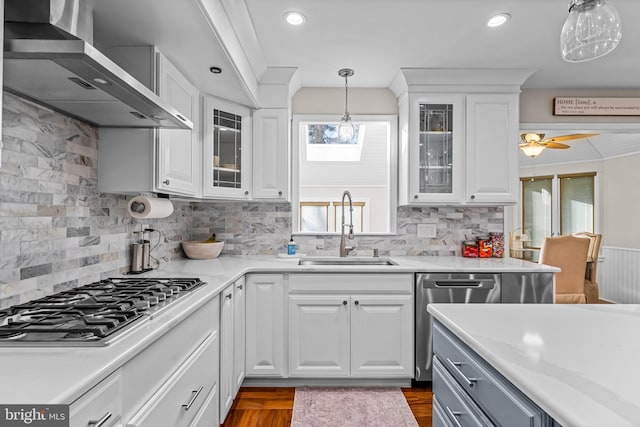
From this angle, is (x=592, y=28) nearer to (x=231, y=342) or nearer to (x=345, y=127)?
(x=345, y=127)

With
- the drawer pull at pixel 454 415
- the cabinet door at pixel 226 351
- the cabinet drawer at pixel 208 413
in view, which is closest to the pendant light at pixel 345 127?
the cabinet door at pixel 226 351

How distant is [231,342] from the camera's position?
2145 millimetres

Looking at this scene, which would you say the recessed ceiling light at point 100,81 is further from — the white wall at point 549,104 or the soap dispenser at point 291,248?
the white wall at point 549,104

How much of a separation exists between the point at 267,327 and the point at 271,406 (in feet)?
1.62

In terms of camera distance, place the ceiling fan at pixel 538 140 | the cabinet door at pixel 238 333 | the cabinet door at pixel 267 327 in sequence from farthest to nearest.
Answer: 1. the ceiling fan at pixel 538 140
2. the cabinet door at pixel 267 327
3. the cabinet door at pixel 238 333

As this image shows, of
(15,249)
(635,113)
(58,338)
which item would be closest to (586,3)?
(58,338)

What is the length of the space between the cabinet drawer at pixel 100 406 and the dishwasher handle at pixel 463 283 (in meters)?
2.05

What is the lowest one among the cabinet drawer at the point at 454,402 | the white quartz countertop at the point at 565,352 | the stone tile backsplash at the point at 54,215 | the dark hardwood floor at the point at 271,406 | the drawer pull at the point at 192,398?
the dark hardwood floor at the point at 271,406

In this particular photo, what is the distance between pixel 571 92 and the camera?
3314mm

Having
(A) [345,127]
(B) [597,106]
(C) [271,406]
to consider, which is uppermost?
(B) [597,106]

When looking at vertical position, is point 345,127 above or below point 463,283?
above

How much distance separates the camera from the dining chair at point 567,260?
3.69m

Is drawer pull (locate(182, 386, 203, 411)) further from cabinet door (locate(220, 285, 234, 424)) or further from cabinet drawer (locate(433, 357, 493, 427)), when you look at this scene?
→ cabinet drawer (locate(433, 357, 493, 427))

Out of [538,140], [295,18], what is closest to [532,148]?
[538,140]
